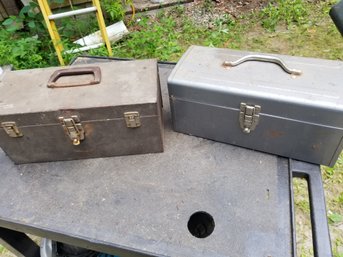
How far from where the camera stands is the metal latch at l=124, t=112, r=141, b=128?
3.12ft

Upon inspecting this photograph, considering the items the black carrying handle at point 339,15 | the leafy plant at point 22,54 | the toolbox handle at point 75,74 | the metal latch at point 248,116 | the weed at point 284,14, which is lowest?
the weed at point 284,14

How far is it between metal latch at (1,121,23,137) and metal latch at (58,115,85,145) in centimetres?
16

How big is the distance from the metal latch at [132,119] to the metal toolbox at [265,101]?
Result: 0.52 feet

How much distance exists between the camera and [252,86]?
3.01ft

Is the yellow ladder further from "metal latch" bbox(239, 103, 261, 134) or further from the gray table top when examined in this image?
"metal latch" bbox(239, 103, 261, 134)

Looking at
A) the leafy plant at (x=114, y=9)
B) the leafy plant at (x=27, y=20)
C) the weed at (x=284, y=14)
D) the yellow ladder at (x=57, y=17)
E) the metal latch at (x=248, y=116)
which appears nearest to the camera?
the metal latch at (x=248, y=116)

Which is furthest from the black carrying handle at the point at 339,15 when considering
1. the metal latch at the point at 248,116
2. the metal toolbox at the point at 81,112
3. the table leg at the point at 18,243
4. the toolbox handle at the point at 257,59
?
the table leg at the point at 18,243

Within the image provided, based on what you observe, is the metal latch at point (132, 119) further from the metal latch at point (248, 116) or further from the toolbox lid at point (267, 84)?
the metal latch at point (248, 116)

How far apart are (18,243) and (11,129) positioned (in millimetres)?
542

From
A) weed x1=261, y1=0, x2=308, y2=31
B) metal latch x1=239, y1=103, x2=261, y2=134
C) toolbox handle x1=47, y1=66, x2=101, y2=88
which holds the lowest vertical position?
weed x1=261, y1=0, x2=308, y2=31

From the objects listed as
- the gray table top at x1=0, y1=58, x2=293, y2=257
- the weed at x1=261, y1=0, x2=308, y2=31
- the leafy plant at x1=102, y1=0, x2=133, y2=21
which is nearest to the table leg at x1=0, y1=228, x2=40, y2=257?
the gray table top at x1=0, y1=58, x2=293, y2=257

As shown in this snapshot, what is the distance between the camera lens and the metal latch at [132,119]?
0.95m

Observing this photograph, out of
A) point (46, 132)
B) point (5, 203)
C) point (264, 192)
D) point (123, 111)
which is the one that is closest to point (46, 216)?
point (5, 203)

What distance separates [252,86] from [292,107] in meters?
0.14
